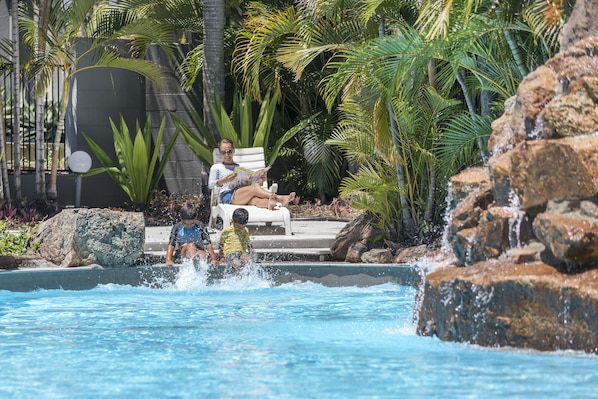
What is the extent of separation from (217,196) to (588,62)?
7.29m

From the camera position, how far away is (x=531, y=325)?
6.70 metres

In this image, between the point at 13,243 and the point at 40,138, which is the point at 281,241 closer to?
the point at 13,243

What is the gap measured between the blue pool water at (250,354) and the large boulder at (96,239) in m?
0.81

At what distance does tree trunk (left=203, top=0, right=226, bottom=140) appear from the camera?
1676cm

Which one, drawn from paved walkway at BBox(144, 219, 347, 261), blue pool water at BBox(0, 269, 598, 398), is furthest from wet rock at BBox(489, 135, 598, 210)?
paved walkway at BBox(144, 219, 347, 261)

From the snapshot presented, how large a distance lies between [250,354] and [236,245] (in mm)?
3725

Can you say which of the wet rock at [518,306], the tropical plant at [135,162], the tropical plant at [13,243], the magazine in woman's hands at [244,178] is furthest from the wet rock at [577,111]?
the tropical plant at [135,162]

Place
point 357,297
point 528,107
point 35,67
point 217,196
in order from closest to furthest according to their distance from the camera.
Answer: point 528,107 → point 357,297 → point 217,196 → point 35,67

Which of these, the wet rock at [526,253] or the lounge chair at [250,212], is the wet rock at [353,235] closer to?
the lounge chair at [250,212]

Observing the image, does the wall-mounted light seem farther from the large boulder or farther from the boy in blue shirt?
the boy in blue shirt

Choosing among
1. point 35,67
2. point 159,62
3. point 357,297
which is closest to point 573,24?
point 357,297

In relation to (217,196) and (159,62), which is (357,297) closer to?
(217,196)

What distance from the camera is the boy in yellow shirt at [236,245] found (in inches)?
426

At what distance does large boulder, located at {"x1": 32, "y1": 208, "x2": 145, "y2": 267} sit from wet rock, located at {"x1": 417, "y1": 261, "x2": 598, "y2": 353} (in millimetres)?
4799
